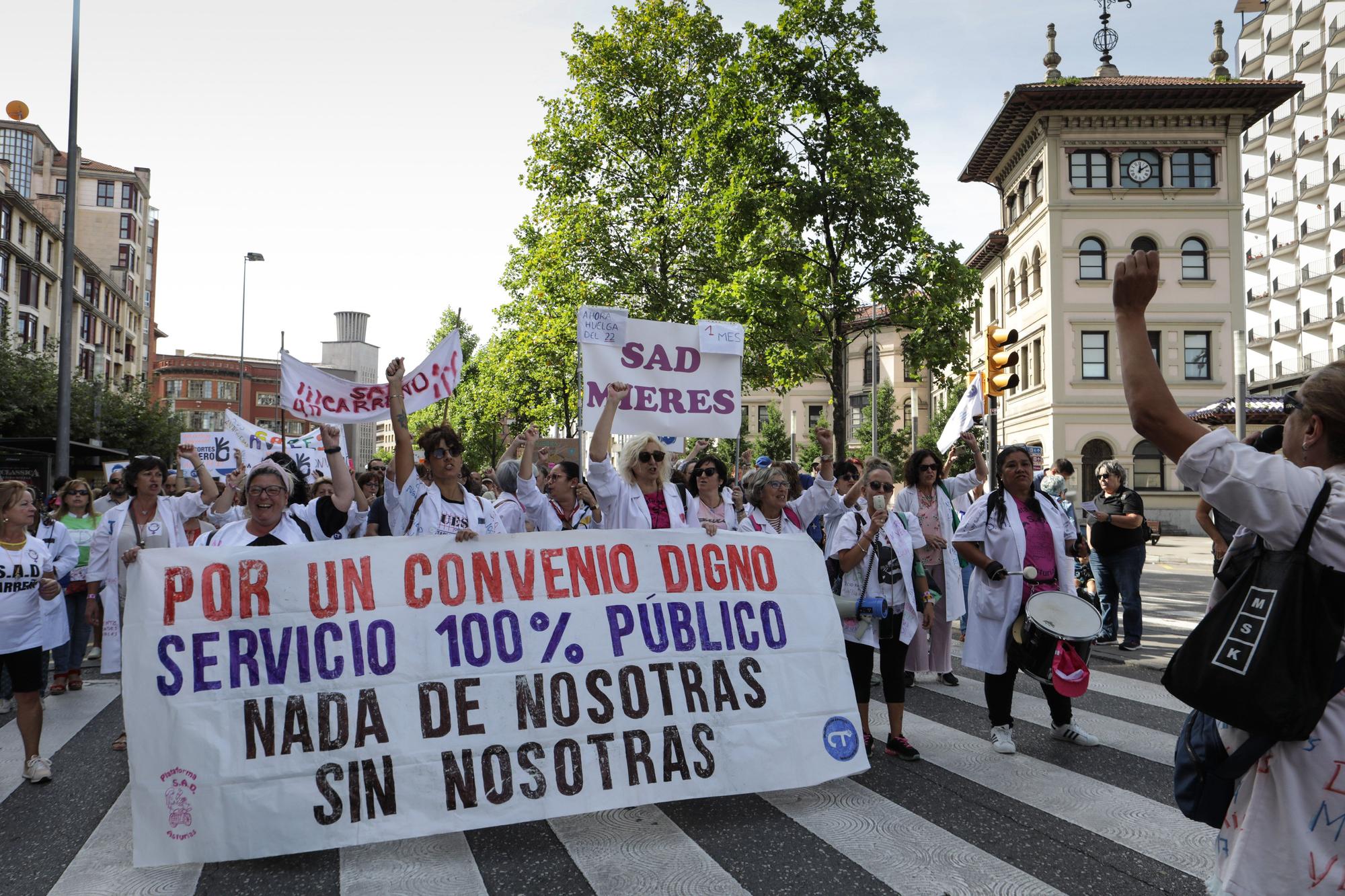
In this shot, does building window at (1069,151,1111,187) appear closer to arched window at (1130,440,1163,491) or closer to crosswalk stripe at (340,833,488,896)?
arched window at (1130,440,1163,491)

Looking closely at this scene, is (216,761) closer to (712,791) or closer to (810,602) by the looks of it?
(712,791)

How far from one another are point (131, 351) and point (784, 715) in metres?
76.3

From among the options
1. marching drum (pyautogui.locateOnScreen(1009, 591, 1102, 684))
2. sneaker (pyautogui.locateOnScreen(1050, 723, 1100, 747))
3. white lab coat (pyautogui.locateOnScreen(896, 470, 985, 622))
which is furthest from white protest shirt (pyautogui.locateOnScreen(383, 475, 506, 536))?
sneaker (pyautogui.locateOnScreen(1050, 723, 1100, 747))

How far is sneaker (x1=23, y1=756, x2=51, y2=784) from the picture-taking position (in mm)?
5258

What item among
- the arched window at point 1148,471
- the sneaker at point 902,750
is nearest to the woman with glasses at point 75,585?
the sneaker at point 902,750

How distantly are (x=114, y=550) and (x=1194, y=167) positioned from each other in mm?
39775

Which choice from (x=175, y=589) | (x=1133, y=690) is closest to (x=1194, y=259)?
(x=1133, y=690)

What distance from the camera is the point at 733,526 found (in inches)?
257

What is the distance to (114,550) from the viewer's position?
23.2 feet

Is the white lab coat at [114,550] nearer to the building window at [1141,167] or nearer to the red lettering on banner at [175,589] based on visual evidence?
the red lettering on banner at [175,589]

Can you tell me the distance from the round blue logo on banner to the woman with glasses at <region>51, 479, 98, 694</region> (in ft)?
17.8

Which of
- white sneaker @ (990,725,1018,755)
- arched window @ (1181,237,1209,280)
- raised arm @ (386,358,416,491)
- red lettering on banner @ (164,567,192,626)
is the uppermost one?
arched window @ (1181,237,1209,280)

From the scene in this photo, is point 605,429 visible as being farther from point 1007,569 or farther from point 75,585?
point 75,585

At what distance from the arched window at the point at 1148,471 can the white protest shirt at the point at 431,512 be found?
34.4 metres
